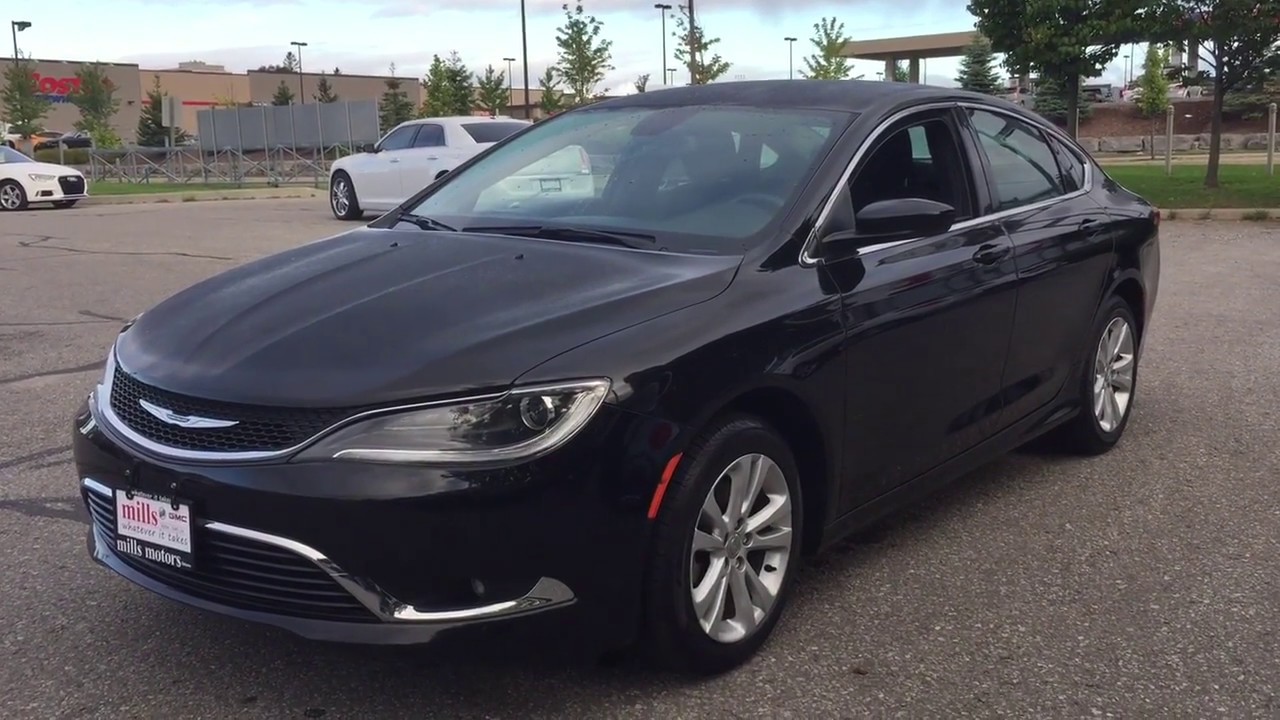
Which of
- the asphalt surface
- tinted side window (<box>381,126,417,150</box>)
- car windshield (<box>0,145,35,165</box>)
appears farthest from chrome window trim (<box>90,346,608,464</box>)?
car windshield (<box>0,145,35,165</box>)

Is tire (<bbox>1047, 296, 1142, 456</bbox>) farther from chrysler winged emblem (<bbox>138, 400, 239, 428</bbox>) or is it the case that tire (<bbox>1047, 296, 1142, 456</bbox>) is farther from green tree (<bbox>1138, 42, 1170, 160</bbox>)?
green tree (<bbox>1138, 42, 1170, 160</bbox>)

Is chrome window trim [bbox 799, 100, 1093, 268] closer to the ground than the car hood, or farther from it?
farther from it

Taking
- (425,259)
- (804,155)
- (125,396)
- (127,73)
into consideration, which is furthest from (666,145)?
(127,73)

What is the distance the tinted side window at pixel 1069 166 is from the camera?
215 inches

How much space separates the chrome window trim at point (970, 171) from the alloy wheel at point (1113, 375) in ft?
2.19

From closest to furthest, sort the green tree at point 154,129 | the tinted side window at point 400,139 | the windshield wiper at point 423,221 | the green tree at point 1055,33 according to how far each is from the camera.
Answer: the windshield wiper at point 423,221, the tinted side window at point 400,139, the green tree at point 1055,33, the green tree at point 154,129

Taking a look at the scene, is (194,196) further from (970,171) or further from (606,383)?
(606,383)

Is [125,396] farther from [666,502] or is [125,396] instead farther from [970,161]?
[970,161]

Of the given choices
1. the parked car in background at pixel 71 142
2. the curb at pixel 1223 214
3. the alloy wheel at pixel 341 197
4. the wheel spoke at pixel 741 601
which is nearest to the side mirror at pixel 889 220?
the wheel spoke at pixel 741 601

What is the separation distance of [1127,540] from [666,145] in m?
2.17

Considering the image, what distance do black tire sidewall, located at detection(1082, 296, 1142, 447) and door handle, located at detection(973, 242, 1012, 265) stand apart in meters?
1.00

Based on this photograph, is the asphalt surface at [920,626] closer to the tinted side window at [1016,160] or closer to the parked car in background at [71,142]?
the tinted side window at [1016,160]

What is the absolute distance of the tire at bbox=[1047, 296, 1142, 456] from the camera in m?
5.42

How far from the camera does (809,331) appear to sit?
3.61 m
